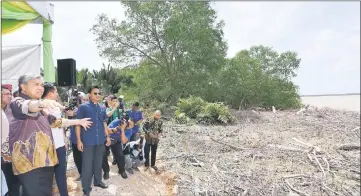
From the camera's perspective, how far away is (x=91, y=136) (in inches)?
157

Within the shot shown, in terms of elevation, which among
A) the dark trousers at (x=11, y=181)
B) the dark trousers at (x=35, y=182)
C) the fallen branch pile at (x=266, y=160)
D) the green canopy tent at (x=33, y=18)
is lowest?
the fallen branch pile at (x=266, y=160)

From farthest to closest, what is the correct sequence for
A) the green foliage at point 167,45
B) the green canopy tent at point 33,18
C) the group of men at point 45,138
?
the green foliage at point 167,45 < the green canopy tent at point 33,18 < the group of men at point 45,138

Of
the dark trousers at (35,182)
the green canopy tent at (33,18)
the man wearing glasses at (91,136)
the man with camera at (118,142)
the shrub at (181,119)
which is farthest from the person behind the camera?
the shrub at (181,119)

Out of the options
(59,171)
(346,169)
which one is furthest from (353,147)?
(59,171)

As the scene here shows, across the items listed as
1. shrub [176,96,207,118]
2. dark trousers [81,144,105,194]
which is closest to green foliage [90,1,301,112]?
shrub [176,96,207,118]

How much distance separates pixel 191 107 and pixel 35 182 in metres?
11.7

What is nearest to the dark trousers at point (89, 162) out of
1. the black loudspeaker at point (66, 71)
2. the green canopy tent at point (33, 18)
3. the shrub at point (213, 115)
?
the green canopy tent at point (33, 18)

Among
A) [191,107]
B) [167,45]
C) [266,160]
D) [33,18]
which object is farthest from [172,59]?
[33,18]

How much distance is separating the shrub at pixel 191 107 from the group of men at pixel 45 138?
861 cm

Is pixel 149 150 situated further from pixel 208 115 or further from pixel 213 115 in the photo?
pixel 213 115

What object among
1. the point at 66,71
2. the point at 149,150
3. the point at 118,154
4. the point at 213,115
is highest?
the point at 66,71

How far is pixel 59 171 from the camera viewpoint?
11.9 ft

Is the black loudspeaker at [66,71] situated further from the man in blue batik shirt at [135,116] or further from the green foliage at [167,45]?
the green foliage at [167,45]

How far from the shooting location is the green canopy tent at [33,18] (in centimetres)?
464
